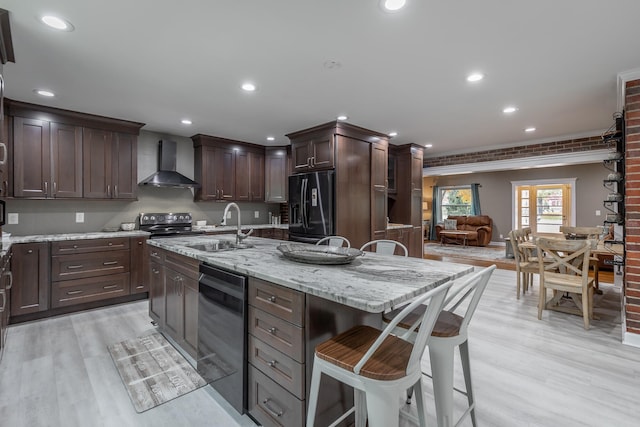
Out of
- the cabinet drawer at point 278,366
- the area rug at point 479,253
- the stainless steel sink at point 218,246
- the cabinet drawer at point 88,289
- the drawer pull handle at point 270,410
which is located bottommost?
the area rug at point 479,253

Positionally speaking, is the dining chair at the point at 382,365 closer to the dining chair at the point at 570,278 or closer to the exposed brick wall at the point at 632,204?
the exposed brick wall at the point at 632,204

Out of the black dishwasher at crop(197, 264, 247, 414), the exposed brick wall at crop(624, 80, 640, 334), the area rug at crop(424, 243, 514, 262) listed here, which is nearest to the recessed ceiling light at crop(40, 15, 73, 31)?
the black dishwasher at crop(197, 264, 247, 414)

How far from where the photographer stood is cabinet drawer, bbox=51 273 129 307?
347cm

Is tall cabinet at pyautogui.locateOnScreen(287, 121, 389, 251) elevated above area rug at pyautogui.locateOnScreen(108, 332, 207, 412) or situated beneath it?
elevated above

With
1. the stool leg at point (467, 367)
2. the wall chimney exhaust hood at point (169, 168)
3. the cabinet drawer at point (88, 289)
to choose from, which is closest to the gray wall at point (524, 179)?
the wall chimney exhaust hood at point (169, 168)

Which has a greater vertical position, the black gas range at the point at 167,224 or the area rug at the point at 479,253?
the black gas range at the point at 167,224

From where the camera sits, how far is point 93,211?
4230 mm

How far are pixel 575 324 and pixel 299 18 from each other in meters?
3.97

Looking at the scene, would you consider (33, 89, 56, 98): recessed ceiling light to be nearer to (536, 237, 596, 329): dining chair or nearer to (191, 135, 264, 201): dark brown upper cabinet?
(191, 135, 264, 201): dark brown upper cabinet

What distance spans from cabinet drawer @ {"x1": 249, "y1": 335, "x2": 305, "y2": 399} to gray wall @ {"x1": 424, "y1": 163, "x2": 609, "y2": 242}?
21.1ft

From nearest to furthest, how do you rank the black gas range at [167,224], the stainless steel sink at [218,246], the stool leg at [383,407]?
the stool leg at [383,407] < the stainless steel sink at [218,246] < the black gas range at [167,224]

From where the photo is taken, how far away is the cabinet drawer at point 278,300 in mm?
1416

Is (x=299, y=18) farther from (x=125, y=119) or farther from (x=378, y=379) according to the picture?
(x=125, y=119)

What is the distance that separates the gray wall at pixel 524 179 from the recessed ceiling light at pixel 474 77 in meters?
4.40
